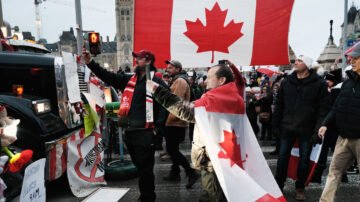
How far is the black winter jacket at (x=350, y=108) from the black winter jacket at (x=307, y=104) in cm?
46

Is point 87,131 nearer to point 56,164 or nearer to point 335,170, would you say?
point 56,164

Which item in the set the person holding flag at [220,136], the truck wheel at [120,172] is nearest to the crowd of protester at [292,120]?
the person holding flag at [220,136]

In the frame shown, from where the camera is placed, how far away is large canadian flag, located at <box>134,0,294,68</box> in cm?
290

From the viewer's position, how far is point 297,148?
13.3 ft

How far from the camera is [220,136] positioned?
7.04 ft

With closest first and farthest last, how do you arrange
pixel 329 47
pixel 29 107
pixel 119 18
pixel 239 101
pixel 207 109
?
pixel 207 109 < pixel 239 101 < pixel 29 107 < pixel 329 47 < pixel 119 18

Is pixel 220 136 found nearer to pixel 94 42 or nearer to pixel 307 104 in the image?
pixel 307 104

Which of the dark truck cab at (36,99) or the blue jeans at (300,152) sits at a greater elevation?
the dark truck cab at (36,99)

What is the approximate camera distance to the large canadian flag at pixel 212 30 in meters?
2.90

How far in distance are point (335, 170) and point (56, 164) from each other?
349 cm

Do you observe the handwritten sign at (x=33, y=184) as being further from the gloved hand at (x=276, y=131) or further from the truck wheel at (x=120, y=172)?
the gloved hand at (x=276, y=131)

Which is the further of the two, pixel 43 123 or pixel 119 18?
pixel 119 18

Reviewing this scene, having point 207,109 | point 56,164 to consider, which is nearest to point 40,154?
point 56,164

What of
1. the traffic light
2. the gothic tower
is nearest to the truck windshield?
the traffic light
